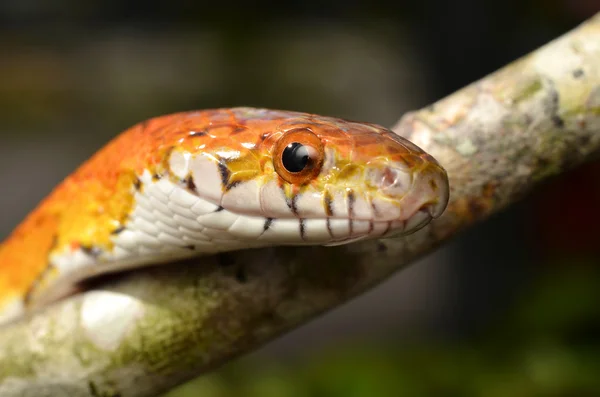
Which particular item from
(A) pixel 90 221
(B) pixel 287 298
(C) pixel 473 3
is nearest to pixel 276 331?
(B) pixel 287 298

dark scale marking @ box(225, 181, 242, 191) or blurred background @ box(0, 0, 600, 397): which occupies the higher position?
blurred background @ box(0, 0, 600, 397)

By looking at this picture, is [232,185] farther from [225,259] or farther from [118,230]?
[118,230]

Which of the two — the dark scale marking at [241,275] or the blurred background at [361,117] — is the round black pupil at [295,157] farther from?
the blurred background at [361,117]

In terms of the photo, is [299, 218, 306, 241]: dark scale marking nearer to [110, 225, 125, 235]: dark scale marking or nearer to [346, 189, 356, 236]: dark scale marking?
[346, 189, 356, 236]: dark scale marking

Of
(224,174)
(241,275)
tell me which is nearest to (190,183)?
(224,174)

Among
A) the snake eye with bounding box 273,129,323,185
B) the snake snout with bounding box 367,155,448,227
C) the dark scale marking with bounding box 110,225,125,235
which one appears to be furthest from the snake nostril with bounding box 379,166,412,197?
the dark scale marking with bounding box 110,225,125,235

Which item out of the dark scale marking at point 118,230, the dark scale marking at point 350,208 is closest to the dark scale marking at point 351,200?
the dark scale marking at point 350,208

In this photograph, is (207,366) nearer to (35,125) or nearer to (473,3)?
(473,3)
